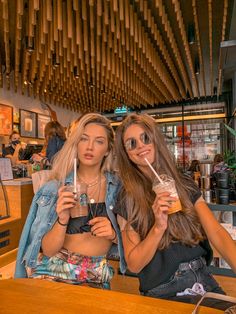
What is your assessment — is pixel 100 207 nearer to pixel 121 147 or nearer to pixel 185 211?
pixel 121 147

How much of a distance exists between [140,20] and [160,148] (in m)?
3.50

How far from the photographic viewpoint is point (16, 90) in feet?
24.5

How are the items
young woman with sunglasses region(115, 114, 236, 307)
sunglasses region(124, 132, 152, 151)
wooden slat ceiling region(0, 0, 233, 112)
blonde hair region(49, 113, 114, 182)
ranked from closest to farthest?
young woman with sunglasses region(115, 114, 236, 307) < sunglasses region(124, 132, 152, 151) < blonde hair region(49, 113, 114, 182) < wooden slat ceiling region(0, 0, 233, 112)

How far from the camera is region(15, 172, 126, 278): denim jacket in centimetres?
149

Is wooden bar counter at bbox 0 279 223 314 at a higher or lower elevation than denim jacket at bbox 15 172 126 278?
lower

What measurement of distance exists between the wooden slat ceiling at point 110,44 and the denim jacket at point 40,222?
2.62 meters

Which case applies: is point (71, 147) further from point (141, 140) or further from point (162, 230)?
point (162, 230)

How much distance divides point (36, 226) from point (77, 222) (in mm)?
242

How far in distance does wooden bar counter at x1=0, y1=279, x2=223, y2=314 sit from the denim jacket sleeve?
41 cm

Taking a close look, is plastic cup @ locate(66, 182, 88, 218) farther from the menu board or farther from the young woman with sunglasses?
the menu board

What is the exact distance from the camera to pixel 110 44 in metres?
4.58

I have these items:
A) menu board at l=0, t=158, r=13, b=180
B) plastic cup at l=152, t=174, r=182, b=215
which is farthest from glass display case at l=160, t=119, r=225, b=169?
plastic cup at l=152, t=174, r=182, b=215

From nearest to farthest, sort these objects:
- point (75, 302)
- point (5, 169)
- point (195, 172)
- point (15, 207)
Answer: point (75, 302)
point (15, 207)
point (5, 169)
point (195, 172)

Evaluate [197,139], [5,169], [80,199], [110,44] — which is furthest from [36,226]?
[197,139]
